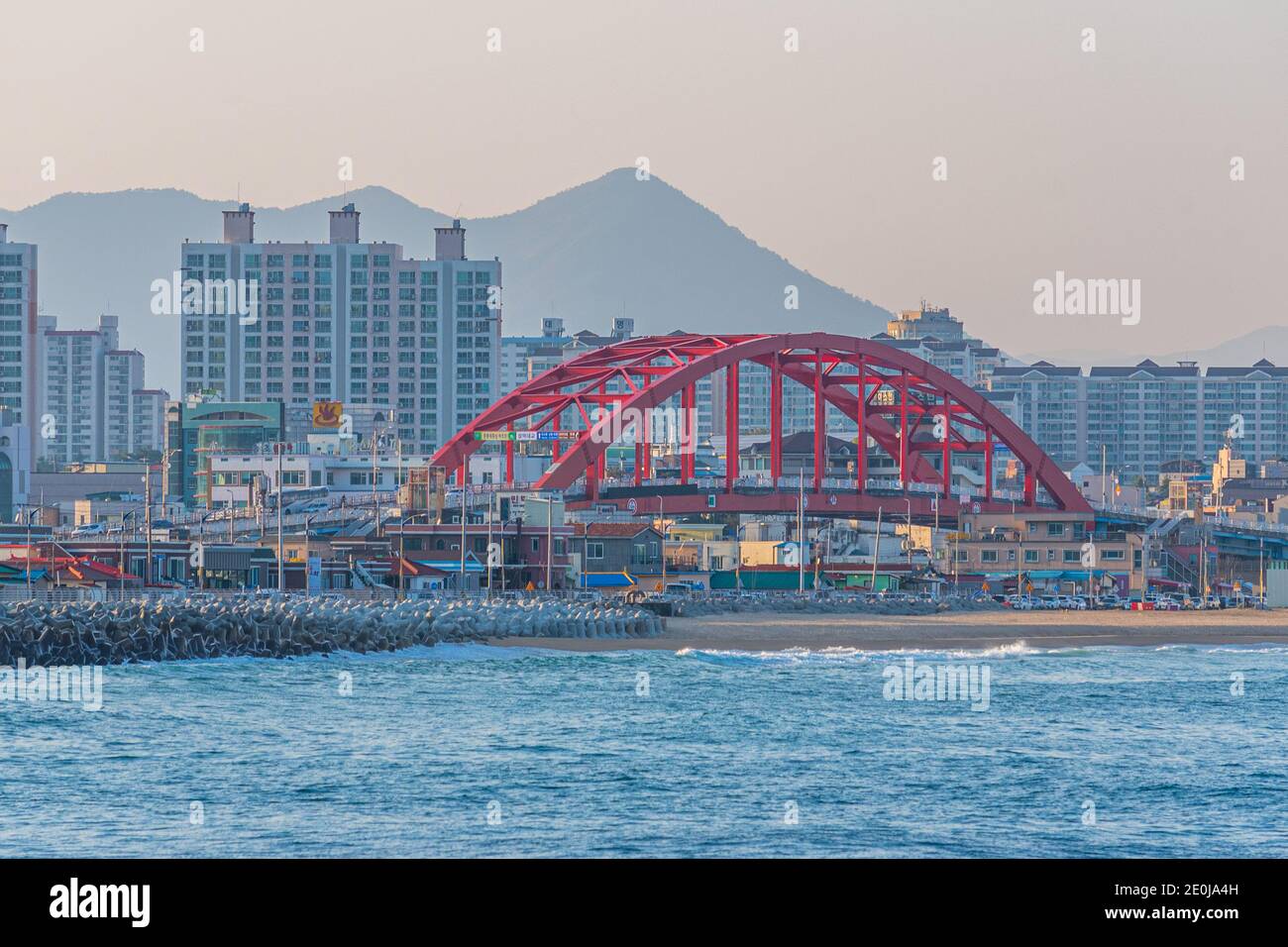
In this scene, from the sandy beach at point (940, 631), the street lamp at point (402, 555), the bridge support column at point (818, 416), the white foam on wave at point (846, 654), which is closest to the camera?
the white foam on wave at point (846, 654)

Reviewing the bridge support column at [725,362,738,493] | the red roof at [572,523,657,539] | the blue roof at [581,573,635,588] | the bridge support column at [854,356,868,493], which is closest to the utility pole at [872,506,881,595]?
the red roof at [572,523,657,539]

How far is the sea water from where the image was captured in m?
30.9

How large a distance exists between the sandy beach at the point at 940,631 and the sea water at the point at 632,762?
240 inches

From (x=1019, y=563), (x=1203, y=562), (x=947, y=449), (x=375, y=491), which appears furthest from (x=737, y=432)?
(x=1203, y=562)

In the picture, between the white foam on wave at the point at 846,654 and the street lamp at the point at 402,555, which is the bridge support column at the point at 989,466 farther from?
the white foam on wave at the point at 846,654

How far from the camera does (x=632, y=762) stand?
39969 millimetres

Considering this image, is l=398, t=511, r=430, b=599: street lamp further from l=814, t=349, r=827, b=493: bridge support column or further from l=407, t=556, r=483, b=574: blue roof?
l=814, t=349, r=827, b=493: bridge support column

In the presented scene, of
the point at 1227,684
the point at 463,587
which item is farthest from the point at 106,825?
the point at 463,587

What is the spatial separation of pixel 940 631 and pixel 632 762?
35877 mm

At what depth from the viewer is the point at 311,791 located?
3488cm

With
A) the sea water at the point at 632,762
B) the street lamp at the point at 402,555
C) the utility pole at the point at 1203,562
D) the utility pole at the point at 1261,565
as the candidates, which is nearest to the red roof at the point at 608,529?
the street lamp at the point at 402,555

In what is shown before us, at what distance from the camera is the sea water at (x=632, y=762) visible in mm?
30859
